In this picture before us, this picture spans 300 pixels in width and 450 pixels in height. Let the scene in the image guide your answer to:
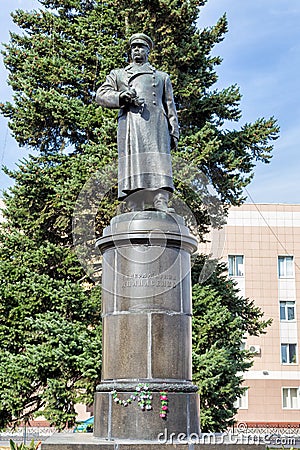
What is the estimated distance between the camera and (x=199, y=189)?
15.2 m

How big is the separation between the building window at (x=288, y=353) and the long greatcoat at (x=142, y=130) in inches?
924

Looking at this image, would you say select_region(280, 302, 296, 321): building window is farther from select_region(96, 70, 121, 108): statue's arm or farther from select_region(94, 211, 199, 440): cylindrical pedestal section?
select_region(96, 70, 121, 108): statue's arm

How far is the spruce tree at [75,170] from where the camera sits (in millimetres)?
13125

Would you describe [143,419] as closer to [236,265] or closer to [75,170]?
[75,170]

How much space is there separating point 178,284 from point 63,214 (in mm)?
8944

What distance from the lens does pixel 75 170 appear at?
48.4 feet

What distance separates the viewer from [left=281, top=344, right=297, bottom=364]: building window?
94.8ft

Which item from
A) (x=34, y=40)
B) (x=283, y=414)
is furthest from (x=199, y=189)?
(x=283, y=414)

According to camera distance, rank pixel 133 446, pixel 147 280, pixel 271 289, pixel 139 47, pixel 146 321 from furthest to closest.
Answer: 1. pixel 271 289
2. pixel 139 47
3. pixel 147 280
4. pixel 146 321
5. pixel 133 446

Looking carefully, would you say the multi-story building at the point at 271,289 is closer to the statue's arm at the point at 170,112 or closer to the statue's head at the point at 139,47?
the statue's arm at the point at 170,112

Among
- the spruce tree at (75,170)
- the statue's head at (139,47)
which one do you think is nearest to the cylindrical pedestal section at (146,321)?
the statue's head at (139,47)

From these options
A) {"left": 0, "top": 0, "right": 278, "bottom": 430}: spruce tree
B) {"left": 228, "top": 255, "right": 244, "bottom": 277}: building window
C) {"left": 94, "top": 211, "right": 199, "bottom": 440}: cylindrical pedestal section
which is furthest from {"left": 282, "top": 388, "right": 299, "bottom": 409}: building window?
{"left": 94, "top": 211, "right": 199, "bottom": 440}: cylindrical pedestal section

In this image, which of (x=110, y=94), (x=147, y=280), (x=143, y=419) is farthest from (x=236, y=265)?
(x=143, y=419)

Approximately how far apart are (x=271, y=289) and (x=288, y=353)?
3.36m
